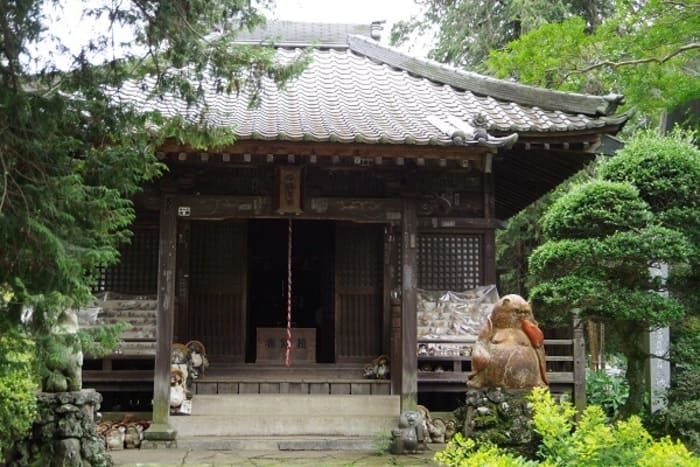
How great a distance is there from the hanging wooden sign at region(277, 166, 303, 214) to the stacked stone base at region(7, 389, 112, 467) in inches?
147

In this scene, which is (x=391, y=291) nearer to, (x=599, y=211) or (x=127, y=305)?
(x=127, y=305)

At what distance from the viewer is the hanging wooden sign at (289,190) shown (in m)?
9.92

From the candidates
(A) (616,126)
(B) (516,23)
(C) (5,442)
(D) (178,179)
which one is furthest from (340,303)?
(B) (516,23)

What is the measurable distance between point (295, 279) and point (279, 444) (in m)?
5.72

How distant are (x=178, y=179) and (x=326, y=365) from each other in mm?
4073

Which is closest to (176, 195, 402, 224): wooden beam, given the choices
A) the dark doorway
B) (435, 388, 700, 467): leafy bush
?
the dark doorway

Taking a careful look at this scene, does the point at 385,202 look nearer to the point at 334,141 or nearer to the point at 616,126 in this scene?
the point at 334,141

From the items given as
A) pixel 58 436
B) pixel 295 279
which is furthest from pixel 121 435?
pixel 295 279

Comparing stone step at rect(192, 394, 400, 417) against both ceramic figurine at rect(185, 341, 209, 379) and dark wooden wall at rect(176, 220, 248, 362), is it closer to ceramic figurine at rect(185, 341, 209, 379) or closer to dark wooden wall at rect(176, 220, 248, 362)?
ceramic figurine at rect(185, 341, 209, 379)

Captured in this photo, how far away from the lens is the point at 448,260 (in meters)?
11.3

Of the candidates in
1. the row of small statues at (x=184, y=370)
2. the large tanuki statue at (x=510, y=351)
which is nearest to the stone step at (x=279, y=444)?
the row of small statues at (x=184, y=370)

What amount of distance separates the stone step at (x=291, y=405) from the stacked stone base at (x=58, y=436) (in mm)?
2938

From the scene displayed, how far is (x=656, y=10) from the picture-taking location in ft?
36.7

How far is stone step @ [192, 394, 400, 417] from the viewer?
10.1 meters
